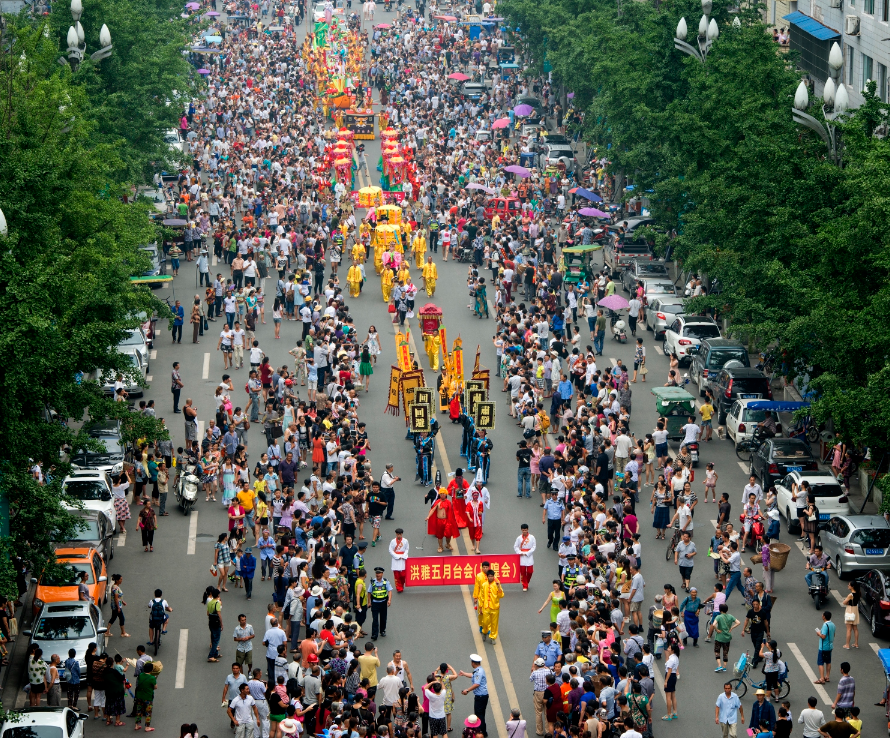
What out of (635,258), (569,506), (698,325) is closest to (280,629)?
(569,506)

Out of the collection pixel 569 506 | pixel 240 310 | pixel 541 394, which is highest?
pixel 240 310

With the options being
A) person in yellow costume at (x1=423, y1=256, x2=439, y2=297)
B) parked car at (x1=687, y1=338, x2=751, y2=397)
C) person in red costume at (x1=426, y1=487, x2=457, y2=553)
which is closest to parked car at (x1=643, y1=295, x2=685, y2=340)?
parked car at (x1=687, y1=338, x2=751, y2=397)

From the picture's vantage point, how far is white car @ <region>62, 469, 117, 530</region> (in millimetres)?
33938

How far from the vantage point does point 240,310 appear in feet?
162

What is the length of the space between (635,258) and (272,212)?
46.4ft

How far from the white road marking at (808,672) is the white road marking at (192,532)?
42.5 feet

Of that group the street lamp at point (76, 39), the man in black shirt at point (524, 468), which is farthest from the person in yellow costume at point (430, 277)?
the man in black shirt at point (524, 468)

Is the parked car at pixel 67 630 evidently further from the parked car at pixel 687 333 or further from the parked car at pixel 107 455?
the parked car at pixel 687 333

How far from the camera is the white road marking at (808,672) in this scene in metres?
28.1

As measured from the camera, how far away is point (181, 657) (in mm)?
29672

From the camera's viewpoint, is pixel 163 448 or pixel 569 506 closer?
pixel 569 506

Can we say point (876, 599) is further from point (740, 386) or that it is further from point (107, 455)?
point (107, 455)

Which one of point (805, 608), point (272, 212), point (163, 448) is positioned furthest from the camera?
point (272, 212)

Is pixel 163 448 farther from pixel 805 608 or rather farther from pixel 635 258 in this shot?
pixel 635 258
